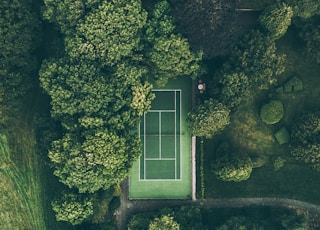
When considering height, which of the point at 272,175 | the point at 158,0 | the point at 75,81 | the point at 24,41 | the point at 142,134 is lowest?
the point at 272,175

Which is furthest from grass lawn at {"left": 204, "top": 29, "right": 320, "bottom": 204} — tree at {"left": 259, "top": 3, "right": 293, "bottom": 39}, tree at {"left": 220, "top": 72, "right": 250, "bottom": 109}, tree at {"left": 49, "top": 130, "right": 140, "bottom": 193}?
tree at {"left": 49, "top": 130, "right": 140, "bottom": 193}

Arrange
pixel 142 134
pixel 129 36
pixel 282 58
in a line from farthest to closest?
pixel 142 134 < pixel 282 58 < pixel 129 36

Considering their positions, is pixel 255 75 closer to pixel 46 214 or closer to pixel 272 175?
pixel 272 175

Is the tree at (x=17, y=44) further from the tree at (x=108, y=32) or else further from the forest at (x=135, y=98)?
the tree at (x=108, y=32)

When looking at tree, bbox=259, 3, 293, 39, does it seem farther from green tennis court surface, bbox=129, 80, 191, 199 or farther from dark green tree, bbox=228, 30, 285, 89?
green tennis court surface, bbox=129, 80, 191, 199

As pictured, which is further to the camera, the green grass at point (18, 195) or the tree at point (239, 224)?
the green grass at point (18, 195)

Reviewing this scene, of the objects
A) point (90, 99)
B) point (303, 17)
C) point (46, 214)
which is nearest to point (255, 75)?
point (303, 17)

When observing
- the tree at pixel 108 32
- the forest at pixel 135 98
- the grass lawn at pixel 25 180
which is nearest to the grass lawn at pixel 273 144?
the forest at pixel 135 98
